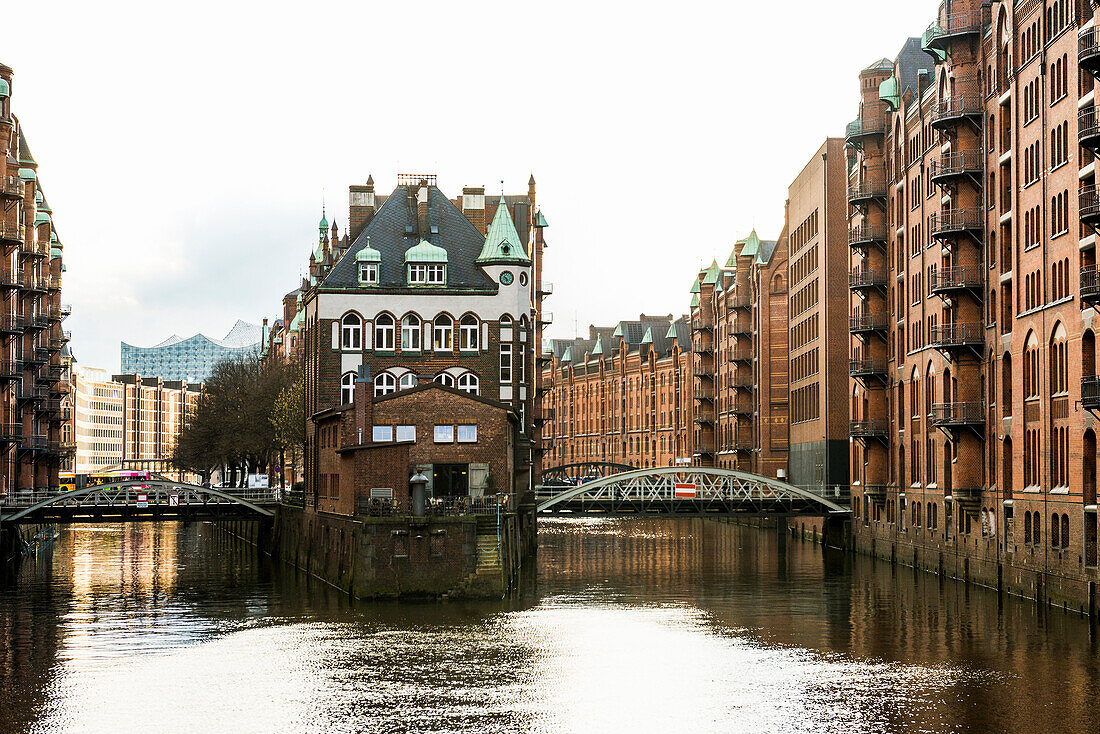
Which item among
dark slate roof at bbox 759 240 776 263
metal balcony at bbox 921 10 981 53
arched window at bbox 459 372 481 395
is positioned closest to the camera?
metal balcony at bbox 921 10 981 53

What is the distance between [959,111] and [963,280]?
24.3 ft

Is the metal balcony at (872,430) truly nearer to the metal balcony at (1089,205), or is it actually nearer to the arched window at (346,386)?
the arched window at (346,386)

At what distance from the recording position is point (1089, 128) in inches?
2009

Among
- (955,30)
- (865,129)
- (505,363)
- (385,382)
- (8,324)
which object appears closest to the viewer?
(955,30)

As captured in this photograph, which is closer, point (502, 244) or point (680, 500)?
point (502, 244)

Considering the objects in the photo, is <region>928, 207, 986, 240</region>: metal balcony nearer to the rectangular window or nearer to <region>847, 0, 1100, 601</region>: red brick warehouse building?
<region>847, 0, 1100, 601</region>: red brick warehouse building

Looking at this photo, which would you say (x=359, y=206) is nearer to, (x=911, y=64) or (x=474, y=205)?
(x=474, y=205)

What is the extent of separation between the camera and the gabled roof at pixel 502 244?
3280 inches

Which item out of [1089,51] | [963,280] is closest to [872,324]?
[963,280]

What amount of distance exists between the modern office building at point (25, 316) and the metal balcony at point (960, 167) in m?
51.6

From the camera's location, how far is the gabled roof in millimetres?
83312

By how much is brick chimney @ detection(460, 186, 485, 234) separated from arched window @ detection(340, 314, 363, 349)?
48.2ft

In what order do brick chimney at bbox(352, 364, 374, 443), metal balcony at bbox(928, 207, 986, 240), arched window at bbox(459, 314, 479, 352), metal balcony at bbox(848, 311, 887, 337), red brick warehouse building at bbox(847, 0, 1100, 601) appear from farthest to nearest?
metal balcony at bbox(848, 311, 887, 337) < arched window at bbox(459, 314, 479, 352) < metal balcony at bbox(928, 207, 986, 240) < brick chimney at bbox(352, 364, 374, 443) < red brick warehouse building at bbox(847, 0, 1100, 601)

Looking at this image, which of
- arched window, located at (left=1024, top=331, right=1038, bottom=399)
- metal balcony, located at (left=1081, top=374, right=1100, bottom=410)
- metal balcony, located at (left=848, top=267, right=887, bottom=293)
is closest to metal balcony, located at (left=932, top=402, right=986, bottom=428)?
arched window, located at (left=1024, top=331, right=1038, bottom=399)
